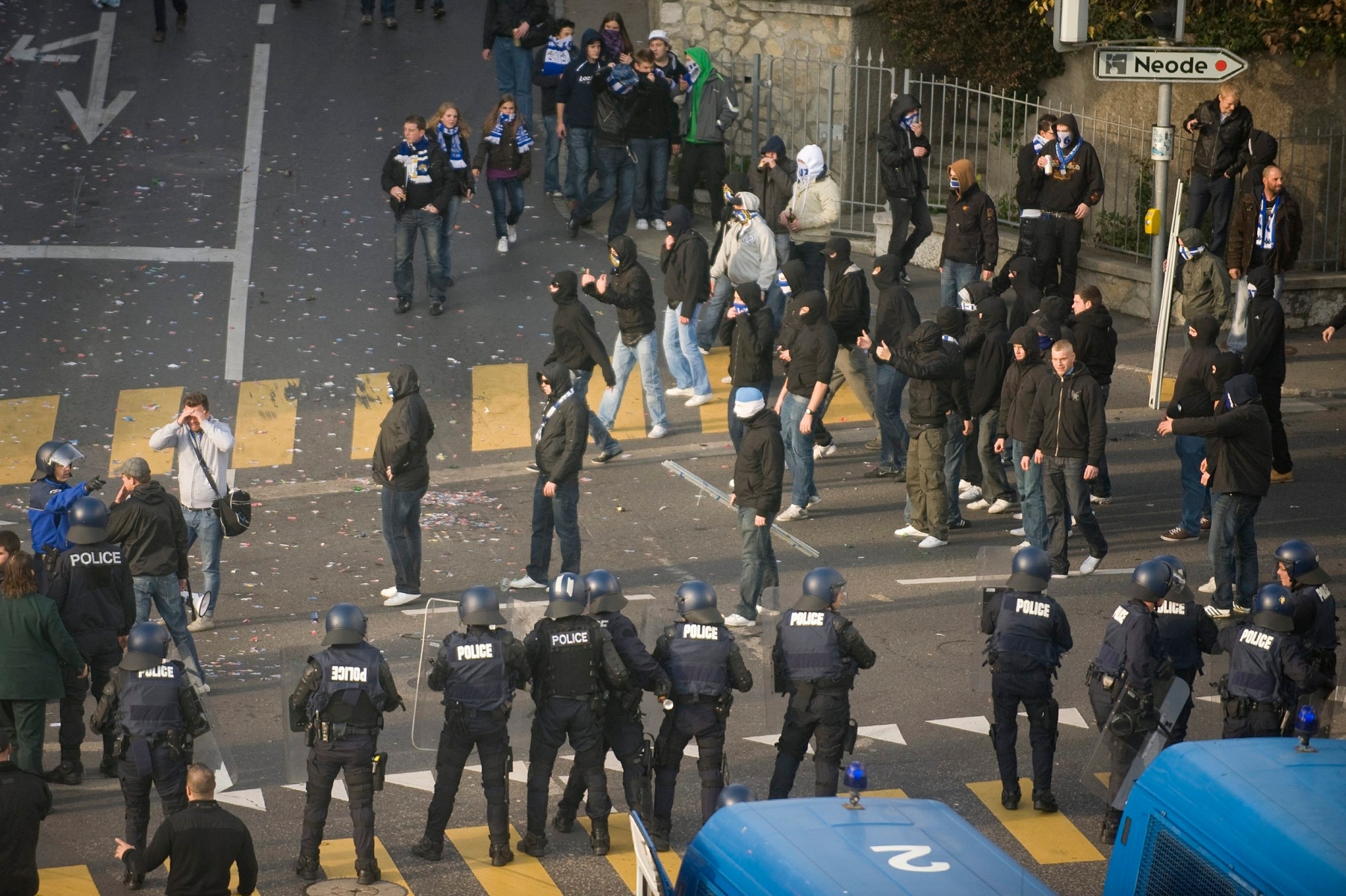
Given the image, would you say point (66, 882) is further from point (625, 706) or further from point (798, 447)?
point (798, 447)

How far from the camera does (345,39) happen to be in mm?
25625

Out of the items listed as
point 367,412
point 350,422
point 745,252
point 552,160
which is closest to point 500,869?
point 350,422

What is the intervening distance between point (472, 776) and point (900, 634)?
349 cm

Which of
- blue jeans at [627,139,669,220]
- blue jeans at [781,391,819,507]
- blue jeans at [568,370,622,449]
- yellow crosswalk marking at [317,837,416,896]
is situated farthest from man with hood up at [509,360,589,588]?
blue jeans at [627,139,669,220]

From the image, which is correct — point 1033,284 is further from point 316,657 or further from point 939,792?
point 316,657

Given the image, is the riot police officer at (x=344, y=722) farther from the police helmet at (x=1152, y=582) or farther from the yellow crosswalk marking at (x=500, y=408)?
the yellow crosswalk marking at (x=500, y=408)

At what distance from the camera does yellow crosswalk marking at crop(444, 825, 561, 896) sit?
32.2 feet

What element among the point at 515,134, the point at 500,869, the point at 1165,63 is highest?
the point at 1165,63

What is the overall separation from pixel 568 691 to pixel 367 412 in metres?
7.82

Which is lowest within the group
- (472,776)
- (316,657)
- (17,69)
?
(472,776)

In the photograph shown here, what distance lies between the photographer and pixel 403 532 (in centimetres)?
1360

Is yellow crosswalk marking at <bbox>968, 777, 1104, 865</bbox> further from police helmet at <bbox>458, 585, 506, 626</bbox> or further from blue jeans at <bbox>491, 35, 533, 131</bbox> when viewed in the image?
blue jeans at <bbox>491, 35, 533, 131</bbox>

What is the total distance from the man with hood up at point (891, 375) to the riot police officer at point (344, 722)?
265 inches

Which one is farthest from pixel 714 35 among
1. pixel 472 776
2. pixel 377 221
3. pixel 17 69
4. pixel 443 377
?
pixel 472 776
